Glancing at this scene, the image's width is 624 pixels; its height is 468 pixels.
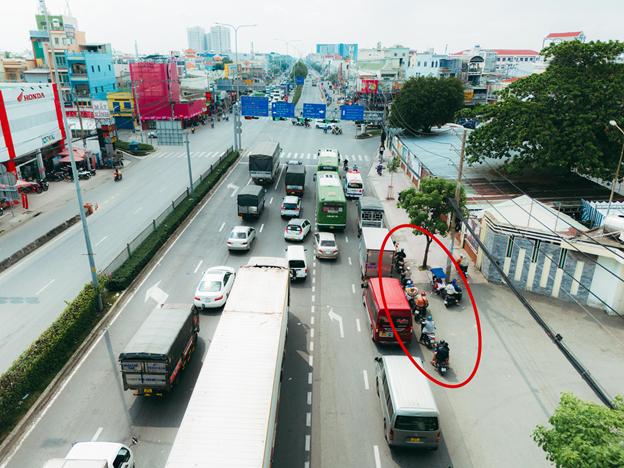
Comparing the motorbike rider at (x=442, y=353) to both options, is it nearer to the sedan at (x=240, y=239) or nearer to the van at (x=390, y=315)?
the van at (x=390, y=315)

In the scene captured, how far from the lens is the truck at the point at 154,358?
1469 cm

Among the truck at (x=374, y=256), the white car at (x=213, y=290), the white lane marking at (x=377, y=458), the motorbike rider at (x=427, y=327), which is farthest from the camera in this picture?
the truck at (x=374, y=256)

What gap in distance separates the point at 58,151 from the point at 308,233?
35.5 m

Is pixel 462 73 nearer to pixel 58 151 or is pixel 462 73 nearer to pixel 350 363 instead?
pixel 58 151

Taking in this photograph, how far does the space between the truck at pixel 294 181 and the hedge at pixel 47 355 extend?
2186cm

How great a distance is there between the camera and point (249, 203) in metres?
33.2

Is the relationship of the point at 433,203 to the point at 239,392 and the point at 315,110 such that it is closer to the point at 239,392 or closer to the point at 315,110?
the point at 239,392

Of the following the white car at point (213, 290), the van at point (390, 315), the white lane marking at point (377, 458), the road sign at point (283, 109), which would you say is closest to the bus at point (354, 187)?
the road sign at point (283, 109)

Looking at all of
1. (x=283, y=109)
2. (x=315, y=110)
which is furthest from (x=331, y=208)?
(x=283, y=109)

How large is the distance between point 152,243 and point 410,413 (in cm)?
2103

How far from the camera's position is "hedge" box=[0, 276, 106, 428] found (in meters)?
14.5

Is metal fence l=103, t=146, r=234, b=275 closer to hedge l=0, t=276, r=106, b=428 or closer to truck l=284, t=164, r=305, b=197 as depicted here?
hedge l=0, t=276, r=106, b=428

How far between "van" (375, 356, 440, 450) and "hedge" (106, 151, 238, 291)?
16.6 meters

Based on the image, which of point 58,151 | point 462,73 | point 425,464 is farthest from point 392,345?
point 462,73
